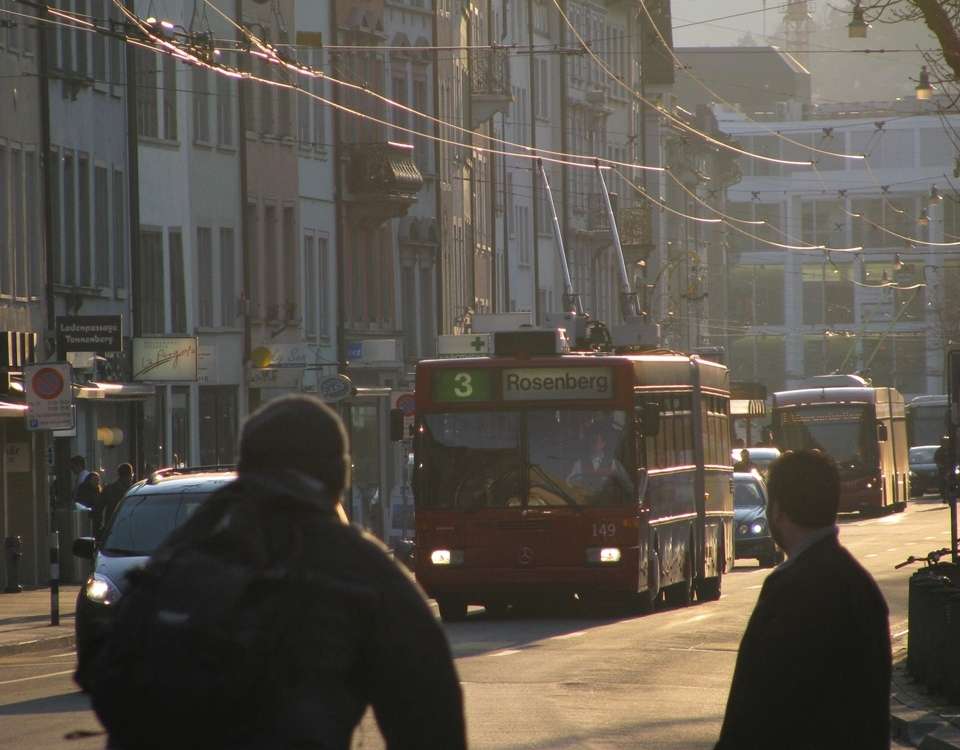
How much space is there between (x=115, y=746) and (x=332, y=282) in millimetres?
49851

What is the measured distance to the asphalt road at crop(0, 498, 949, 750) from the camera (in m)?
15.1

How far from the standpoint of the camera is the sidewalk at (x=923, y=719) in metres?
14.1

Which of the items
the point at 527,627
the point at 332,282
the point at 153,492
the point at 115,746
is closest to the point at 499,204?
the point at 332,282

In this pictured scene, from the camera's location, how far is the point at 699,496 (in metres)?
30.5

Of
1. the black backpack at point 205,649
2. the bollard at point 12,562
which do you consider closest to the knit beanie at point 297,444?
the black backpack at point 205,649

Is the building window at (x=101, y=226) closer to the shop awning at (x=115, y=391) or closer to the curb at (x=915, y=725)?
the shop awning at (x=115, y=391)

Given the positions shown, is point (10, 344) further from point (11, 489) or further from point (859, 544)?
point (859, 544)

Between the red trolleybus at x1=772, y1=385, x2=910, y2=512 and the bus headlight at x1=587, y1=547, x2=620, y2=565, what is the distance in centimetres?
3579

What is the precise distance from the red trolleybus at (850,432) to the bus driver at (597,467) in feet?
117

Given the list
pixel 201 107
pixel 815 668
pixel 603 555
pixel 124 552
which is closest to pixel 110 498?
pixel 603 555

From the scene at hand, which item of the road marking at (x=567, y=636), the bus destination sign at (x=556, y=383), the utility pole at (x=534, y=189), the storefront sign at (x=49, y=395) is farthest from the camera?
the utility pole at (x=534, y=189)

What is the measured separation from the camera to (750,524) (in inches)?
1672

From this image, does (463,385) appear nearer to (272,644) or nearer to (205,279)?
(205,279)

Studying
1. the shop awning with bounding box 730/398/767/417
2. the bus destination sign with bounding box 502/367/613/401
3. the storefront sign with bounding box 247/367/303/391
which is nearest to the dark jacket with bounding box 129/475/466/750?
the bus destination sign with bounding box 502/367/613/401
